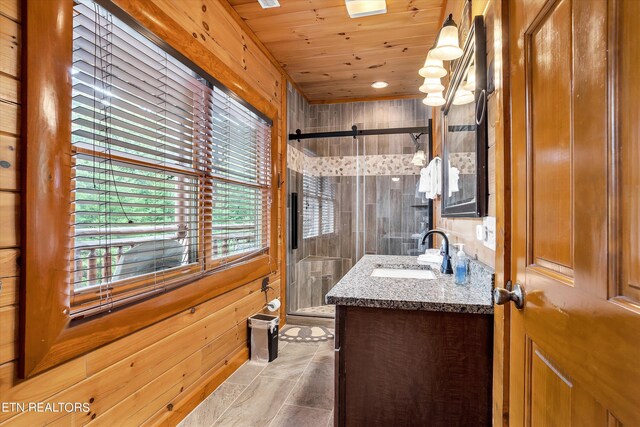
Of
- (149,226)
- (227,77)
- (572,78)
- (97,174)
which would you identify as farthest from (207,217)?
(572,78)

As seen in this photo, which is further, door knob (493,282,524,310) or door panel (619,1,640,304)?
door knob (493,282,524,310)

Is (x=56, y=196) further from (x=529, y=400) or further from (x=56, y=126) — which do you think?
(x=529, y=400)

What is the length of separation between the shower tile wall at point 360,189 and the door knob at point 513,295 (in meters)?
2.76

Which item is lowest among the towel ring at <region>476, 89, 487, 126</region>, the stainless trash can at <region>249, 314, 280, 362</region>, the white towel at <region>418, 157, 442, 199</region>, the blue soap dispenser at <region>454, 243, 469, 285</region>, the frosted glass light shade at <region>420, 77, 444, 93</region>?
the stainless trash can at <region>249, 314, 280, 362</region>

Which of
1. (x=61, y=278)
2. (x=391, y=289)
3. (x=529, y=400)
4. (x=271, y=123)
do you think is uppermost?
(x=271, y=123)

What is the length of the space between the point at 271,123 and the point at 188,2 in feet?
3.83

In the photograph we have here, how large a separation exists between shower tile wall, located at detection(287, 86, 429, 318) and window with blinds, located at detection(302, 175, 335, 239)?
0.06 meters

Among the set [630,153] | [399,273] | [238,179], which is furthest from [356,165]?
[630,153]

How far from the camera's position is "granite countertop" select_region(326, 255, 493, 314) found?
4.02 feet

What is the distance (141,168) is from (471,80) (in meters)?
1.64

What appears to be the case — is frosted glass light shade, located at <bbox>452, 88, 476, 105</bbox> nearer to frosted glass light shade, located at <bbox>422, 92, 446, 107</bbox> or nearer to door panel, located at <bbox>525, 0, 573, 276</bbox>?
frosted glass light shade, located at <bbox>422, 92, 446, 107</bbox>

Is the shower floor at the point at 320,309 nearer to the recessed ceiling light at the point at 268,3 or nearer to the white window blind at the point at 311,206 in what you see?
the white window blind at the point at 311,206

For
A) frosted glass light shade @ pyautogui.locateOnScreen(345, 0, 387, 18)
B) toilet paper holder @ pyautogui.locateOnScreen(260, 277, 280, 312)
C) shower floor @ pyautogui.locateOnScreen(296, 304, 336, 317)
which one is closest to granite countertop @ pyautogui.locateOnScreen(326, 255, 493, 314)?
toilet paper holder @ pyautogui.locateOnScreen(260, 277, 280, 312)

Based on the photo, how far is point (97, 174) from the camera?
130 centimetres
